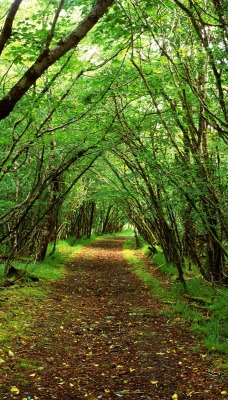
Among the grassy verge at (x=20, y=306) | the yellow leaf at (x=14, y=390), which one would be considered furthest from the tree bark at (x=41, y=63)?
the grassy verge at (x=20, y=306)

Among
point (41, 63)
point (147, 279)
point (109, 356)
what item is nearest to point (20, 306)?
point (109, 356)

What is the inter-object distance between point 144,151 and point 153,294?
4198 millimetres

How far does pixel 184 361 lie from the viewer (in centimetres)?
572

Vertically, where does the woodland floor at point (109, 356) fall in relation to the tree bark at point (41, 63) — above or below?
below

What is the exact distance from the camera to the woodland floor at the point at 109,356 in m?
4.71

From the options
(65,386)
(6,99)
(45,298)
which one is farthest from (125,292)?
(6,99)

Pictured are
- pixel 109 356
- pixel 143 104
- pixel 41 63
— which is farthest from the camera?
pixel 143 104

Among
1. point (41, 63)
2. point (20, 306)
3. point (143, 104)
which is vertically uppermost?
point (143, 104)

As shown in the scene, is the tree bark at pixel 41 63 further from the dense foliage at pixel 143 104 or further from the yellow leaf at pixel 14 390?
the yellow leaf at pixel 14 390

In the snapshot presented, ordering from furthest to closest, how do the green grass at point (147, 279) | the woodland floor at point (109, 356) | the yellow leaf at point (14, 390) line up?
the green grass at point (147, 279) < the woodland floor at point (109, 356) < the yellow leaf at point (14, 390)

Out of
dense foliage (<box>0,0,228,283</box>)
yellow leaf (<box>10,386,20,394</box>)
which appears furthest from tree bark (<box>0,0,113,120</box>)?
yellow leaf (<box>10,386,20,394</box>)

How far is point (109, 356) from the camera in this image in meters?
5.96

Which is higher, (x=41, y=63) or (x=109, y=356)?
(x=41, y=63)

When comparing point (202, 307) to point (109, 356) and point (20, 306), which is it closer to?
point (109, 356)
